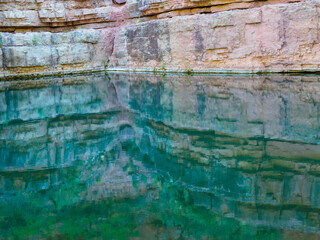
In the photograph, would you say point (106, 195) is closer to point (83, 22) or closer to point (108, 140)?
A: point (108, 140)

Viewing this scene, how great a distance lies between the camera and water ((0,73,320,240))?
1376 millimetres

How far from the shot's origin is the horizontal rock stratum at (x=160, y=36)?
734 cm

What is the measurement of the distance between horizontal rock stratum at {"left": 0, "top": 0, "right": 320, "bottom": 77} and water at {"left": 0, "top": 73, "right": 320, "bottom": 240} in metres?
3.76

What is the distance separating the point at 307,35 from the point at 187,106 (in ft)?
14.7

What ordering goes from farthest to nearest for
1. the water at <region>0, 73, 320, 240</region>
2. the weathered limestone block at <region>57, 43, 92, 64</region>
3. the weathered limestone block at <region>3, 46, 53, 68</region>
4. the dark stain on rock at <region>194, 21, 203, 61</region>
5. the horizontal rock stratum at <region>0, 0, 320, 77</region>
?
1. the weathered limestone block at <region>57, 43, 92, 64</region>
2. the weathered limestone block at <region>3, 46, 53, 68</region>
3. the dark stain on rock at <region>194, 21, 203, 61</region>
4. the horizontal rock stratum at <region>0, 0, 320, 77</region>
5. the water at <region>0, 73, 320, 240</region>

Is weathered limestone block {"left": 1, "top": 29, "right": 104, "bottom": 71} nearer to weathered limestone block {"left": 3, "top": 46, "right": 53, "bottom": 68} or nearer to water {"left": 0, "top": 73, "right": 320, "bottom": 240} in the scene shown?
weathered limestone block {"left": 3, "top": 46, "right": 53, "bottom": 68}

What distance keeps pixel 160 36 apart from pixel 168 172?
798cm

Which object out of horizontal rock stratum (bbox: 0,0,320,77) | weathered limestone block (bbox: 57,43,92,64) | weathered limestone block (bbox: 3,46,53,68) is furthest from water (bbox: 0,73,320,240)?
weathered limestone block (bbox: 57,43,92,64)

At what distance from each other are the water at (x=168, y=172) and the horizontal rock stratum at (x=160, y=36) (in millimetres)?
3762

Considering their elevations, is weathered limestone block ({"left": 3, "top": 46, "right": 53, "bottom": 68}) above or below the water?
Answer: above

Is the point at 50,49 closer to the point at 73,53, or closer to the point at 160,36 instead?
the point at 73,53

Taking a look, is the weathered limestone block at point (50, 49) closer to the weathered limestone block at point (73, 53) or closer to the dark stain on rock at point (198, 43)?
the weathered limestone block at point (73, 53)

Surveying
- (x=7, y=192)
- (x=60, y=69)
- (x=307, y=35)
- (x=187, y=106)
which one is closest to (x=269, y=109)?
(x=187, y=106)

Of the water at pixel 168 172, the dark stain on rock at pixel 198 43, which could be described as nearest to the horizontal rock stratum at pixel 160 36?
the dark stain on rock at pixel 198 43
